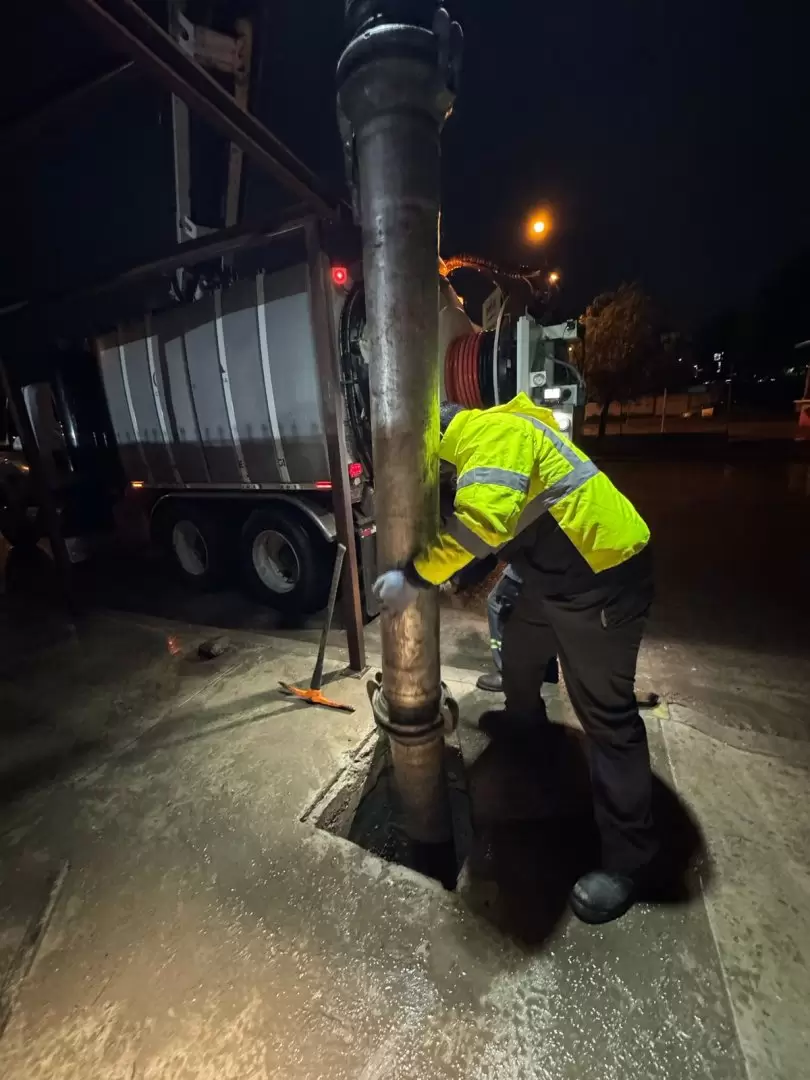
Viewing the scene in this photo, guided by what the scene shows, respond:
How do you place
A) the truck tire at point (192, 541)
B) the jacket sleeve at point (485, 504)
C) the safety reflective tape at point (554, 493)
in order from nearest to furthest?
the jacket sleeve at point (485, 504) < the safety reflective tape at point (554, 493) < the truck tire at point (192, 541)

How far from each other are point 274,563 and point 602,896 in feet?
13.3

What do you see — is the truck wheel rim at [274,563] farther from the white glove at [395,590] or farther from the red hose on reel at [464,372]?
the white glove at [395,590]

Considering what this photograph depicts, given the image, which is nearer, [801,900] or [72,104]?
[801,900]

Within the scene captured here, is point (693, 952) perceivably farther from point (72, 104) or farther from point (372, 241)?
point (72, 104)

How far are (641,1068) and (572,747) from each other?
1.37 meters

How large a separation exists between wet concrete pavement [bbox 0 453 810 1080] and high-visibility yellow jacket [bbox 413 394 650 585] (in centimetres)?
125

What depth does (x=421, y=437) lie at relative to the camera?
1.67 m

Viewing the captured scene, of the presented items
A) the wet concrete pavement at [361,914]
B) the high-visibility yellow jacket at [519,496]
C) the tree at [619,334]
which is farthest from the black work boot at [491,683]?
the tree at [619,334]

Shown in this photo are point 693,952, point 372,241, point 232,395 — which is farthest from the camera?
point 232,395

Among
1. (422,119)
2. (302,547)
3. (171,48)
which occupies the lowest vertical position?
(302,547)

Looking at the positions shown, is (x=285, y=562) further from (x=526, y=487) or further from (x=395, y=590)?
A: (x=526, y=487)

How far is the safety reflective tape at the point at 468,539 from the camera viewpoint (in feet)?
5.29

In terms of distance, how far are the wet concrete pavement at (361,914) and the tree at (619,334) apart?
18358mm

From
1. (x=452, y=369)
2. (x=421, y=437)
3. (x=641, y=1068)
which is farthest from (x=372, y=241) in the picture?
(x=452, y=369)
